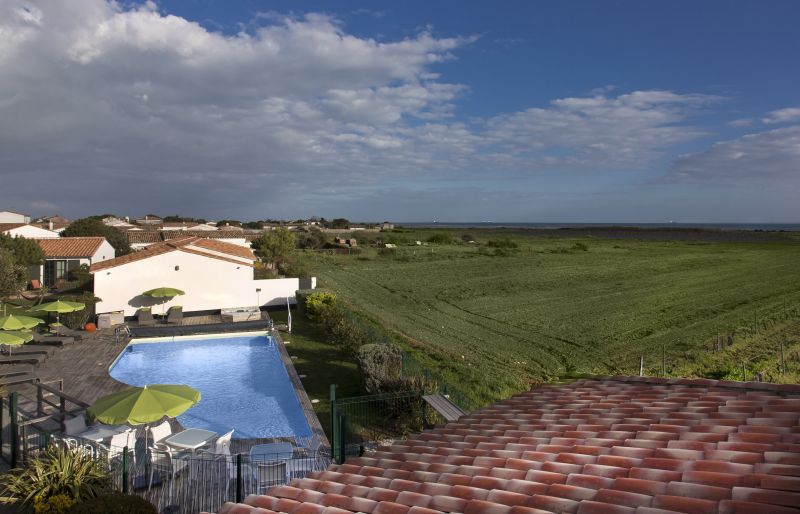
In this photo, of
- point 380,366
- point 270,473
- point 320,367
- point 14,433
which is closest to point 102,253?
point 320,367

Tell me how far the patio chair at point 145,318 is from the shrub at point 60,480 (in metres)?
15.8

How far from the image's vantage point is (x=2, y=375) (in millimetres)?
14812

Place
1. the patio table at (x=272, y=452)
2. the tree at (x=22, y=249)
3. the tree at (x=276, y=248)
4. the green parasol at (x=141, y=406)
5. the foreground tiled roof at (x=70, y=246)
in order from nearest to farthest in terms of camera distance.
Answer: the green parasol at (x=141, y=406) < the patio table at (x=272, y=452) < the tree at (x=22, y=249) < the foreground tiled roof at (x=70, y=246) < the tree at (x=276, y=248)

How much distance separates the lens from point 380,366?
14234mm

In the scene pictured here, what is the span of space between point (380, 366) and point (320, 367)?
13.1 ft

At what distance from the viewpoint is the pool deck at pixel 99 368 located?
1335 cm

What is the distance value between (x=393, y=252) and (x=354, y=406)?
56505mm

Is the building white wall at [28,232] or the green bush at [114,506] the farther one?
the building white wall at [28,232]

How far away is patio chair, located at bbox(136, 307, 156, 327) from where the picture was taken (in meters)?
23.0

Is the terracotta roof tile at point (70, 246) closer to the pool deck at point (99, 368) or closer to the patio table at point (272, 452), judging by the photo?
the pool deck at point (99, 368)

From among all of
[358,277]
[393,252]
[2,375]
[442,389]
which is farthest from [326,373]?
[393,252]

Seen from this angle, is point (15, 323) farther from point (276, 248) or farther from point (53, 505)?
point (276, 248)

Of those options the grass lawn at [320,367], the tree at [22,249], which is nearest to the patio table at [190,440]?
the grass lawn at [320,367]

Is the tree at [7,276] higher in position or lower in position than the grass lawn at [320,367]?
higher
